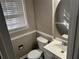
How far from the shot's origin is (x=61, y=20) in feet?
5.22

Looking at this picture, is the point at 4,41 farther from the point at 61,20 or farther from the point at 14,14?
the point at 14,14

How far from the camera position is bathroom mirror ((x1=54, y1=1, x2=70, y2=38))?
1483mm

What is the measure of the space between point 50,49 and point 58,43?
0.96 feet

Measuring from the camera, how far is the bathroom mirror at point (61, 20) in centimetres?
148

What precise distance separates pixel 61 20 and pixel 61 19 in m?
0.02

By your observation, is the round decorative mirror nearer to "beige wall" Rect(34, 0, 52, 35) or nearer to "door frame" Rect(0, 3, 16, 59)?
"beige wall" Rect(34, 0, 52, 35)

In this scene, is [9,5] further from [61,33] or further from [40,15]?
[61,33]

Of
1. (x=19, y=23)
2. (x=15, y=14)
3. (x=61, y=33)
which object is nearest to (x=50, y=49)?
(x=61, y=33)

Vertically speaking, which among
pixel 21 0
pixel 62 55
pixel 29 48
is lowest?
pixel 29 48

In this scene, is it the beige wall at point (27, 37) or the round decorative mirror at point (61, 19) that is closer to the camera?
the round decorative mirror at point (61, 19)

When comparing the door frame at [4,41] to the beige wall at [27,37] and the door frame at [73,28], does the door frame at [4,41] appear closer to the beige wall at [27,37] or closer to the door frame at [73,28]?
the door frame at [73,28]

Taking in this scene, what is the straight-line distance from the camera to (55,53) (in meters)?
1.35

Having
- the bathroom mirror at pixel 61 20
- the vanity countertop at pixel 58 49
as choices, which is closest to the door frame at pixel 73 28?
the vanity countertop at pixel 58 49

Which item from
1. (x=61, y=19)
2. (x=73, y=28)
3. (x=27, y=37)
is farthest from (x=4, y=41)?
(x=27, y=37)
